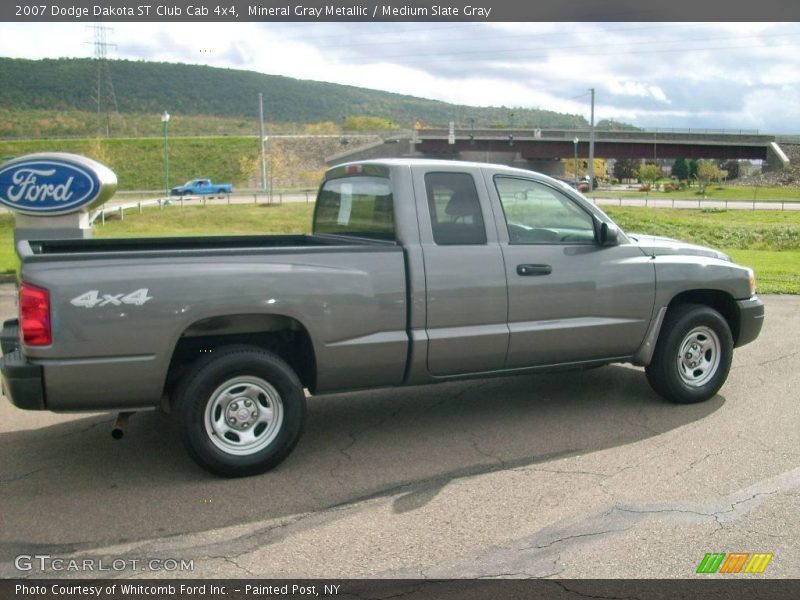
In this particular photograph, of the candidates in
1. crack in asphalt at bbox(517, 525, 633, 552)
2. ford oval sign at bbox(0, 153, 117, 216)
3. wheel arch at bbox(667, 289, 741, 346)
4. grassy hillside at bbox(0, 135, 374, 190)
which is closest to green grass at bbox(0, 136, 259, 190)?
grassy hillside at bbox(0, 135, 374, 190)

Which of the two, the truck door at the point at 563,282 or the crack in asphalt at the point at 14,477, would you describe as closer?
the crack in asphalt at the point at 14,477

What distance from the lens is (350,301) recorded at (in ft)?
17.5

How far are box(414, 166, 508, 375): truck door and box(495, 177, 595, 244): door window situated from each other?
8.4 inches

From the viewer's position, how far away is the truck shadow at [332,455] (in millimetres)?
4523

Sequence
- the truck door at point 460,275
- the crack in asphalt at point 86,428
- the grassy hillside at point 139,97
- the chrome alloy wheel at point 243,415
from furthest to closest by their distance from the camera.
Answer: the grassy hillside at point 139,97, the crack in asphalt at point 86,428, the truck door at point 460,275, the chrome alloy wheel at point 243,415

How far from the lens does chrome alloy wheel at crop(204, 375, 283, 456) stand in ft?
16.4

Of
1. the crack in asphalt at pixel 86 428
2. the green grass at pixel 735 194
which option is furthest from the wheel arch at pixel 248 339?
the green grass at pixel 735 194

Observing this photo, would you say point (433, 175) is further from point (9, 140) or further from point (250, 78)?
point (250, 78)

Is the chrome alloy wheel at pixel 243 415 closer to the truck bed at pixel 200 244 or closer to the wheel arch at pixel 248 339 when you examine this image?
the wheel arch at pixel 248 339

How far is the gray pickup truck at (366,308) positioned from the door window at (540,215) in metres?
0.01

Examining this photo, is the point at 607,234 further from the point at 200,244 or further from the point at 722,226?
the point at 722,226

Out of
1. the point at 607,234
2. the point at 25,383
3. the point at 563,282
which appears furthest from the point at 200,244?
the point at 607,234

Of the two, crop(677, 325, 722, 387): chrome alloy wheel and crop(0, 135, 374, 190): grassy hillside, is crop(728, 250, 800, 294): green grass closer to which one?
crop(677, 325, 722, 387): chrome alloy wheel

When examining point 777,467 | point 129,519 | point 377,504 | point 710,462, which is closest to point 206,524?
point 129,519
